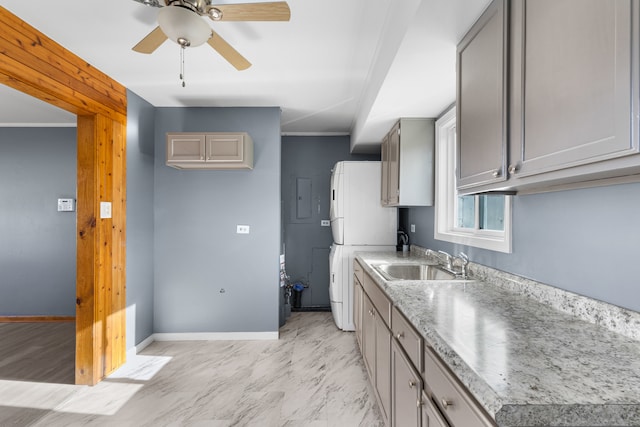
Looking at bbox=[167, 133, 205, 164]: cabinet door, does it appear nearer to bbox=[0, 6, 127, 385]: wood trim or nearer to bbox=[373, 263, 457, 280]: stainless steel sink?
bbox=[0, 6, 127, 385]: wood trim

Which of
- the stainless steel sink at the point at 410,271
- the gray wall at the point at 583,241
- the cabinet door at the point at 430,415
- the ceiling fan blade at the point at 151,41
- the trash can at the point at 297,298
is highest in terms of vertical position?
the ceiling fan blade at the point at 151,41

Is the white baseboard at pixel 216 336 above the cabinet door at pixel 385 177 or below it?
below

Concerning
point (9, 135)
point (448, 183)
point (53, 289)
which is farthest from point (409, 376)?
point (9, 135)

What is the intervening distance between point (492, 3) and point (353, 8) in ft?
2.73

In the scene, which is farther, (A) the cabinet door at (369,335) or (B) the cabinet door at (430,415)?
(A) the cabinet door at (369,335)

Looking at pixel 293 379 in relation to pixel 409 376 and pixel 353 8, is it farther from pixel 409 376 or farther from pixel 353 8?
pixel 353 8

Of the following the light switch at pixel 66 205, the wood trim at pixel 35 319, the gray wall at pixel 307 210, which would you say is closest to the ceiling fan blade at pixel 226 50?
the gray wall at pixel 307 210

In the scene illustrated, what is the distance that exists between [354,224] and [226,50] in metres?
2.31

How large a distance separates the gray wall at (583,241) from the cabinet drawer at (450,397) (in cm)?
63

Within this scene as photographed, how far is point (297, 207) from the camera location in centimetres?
459

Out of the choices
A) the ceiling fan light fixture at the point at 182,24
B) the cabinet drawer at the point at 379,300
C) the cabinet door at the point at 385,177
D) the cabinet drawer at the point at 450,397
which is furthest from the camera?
the cabinet door at the point at 385,177

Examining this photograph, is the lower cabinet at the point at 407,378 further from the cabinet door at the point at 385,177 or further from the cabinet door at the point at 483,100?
the cabinet door at the point at 385,177

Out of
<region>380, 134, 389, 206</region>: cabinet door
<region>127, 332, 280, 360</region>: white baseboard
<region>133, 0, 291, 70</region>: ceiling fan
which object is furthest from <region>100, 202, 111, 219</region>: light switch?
<region>380, 134, 389, 206</region>: cabinet door

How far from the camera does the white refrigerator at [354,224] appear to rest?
3697mm
